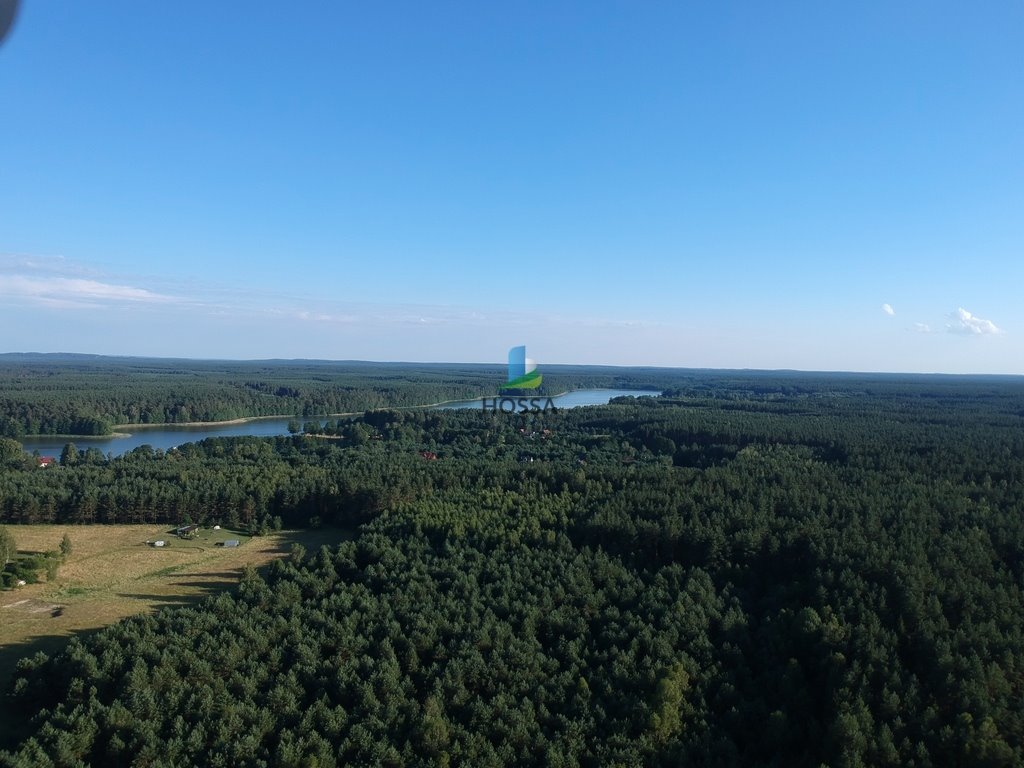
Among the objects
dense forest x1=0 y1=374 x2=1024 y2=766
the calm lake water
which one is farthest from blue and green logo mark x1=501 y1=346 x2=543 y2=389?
the calm lake water

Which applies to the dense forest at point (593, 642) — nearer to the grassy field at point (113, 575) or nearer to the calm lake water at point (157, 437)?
the grassy field at point (113, 575)

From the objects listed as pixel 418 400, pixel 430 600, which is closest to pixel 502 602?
pixel 430 600

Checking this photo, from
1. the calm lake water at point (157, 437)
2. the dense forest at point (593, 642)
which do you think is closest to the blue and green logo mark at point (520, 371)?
the dense forest at point (593, 642)

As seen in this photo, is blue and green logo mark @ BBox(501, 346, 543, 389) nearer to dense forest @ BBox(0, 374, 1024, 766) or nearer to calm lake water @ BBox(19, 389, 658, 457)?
dense forest @ BBox(0, 374, 1024, 766)

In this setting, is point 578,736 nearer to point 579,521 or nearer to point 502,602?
point 502,602

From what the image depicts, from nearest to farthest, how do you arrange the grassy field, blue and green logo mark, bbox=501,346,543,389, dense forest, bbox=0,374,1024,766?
dense forest, bbox=0,374,1024,766 → the grassy field → blue and green logo mark, bbox=501,346,543,389

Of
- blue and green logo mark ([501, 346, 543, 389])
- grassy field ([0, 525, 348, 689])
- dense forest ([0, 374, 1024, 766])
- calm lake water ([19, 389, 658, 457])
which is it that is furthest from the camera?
calm lake water ([19, 389, 658, 457])
